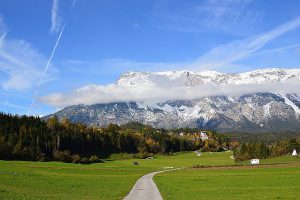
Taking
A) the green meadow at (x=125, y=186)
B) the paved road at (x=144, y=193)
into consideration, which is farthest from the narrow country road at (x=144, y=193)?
the green meadow at (x=125, y=186)

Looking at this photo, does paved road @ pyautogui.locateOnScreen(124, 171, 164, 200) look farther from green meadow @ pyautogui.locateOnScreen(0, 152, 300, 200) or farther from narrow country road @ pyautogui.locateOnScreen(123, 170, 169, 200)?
green meadow @ pyautogui.locateOnScreen(0, 152, 300, 200)

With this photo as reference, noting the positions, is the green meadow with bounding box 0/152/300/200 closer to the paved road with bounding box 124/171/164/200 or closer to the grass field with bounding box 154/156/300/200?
the grass field with bounding box 154/156/300/200

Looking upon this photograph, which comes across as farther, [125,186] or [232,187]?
[125,186]

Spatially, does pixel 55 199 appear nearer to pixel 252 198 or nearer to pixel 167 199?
pixel 167 199

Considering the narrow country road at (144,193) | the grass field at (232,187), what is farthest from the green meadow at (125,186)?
the narrow country road at (144,193)

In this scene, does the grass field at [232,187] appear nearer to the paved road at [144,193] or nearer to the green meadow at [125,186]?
the green meadow at [125,186]

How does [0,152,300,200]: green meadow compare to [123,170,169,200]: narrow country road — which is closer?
[123,170,169,200]: narrow country road

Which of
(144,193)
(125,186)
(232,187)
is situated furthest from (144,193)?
Result: (232,187)

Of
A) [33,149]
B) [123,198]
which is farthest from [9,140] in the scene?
[123,198]

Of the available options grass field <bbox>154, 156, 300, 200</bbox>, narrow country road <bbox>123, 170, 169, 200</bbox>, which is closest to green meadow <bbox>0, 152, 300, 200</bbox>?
grass field <bbox>154, 156, 300, 200</bbox>

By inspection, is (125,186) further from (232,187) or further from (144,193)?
(232,187)

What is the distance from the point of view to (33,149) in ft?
Result: 644

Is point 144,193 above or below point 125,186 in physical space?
below

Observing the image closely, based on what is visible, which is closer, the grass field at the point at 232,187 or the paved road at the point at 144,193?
the paved road at the point at 144,193
